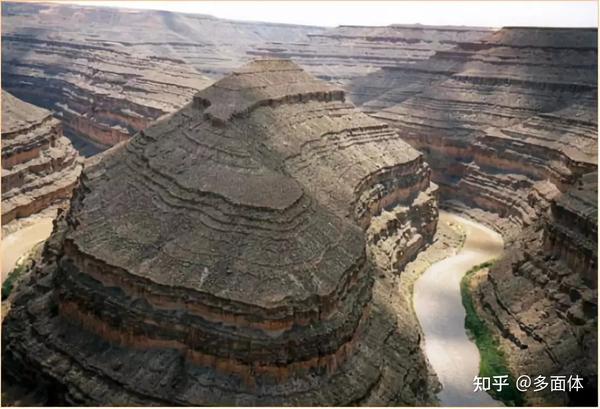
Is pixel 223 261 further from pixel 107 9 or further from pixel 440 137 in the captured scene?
pixel 107 9

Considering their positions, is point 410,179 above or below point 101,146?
above

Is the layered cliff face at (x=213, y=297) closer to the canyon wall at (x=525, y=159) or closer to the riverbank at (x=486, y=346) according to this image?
the riverbank at (x=486, y=346)

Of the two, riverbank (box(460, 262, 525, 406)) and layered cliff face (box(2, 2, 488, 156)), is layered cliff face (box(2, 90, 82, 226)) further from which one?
riverbank (box(460, 262, 525, 406))

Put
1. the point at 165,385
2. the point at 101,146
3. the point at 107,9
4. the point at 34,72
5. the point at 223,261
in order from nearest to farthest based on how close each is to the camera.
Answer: the point at 165,385 < the point at 223,261 < the point at 101,146 < the point at 34,72 < the point at 107,9

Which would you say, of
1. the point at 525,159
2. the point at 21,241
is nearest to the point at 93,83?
the point at 21,241

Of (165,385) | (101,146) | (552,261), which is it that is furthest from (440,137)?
(165,385)

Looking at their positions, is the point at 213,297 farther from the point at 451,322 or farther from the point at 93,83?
the point at 93,83
